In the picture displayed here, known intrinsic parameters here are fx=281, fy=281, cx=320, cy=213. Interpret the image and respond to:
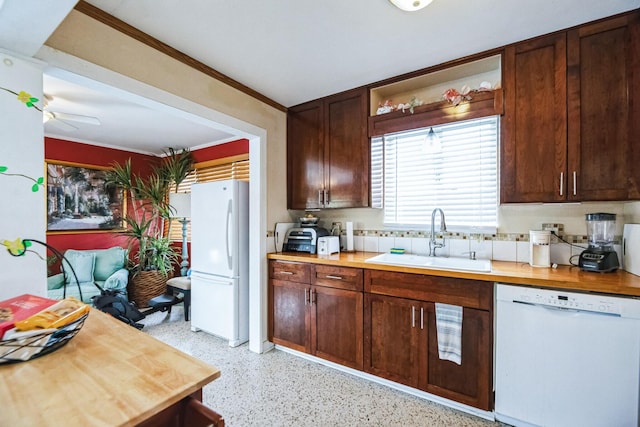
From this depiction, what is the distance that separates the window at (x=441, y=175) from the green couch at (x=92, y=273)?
3.47m

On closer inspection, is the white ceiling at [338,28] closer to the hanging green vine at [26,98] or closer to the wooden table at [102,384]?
the hanging green vine at [26,98]

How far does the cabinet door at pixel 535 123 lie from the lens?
6.01 feet

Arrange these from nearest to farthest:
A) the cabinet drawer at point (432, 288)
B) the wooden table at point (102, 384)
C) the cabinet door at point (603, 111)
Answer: the wooden table at point (102, 384)
the cabinet door at point (603, 111)
the cabinet drawer at point (432, 288)

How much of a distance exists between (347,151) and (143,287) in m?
3.48

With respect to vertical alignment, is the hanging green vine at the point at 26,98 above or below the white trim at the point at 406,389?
above

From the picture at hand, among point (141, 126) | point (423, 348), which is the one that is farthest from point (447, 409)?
point (141, 126)

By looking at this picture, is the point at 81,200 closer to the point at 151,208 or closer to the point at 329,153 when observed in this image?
the point at 151,208

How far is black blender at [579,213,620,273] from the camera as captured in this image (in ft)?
5.65

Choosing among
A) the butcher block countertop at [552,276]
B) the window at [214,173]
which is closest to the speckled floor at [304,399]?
the butcher block countertop at [552,276]

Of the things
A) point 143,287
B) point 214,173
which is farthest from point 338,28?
point 143,287

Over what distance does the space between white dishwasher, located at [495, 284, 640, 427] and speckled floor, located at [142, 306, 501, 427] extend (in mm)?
310

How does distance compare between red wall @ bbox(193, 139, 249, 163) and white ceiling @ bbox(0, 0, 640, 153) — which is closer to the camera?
white ceiling @ bbox(0, 0, 640, 153)

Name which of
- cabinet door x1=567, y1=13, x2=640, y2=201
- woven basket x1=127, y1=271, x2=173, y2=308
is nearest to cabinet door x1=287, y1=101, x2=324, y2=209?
cabinet door x1=567, y1=13, x2=640, y2=201

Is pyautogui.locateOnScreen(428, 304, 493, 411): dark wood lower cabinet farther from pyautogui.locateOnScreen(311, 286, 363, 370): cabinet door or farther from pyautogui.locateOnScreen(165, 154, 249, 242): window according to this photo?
pyautogui.locateOnScreen(165, 154, 249, 242): window
